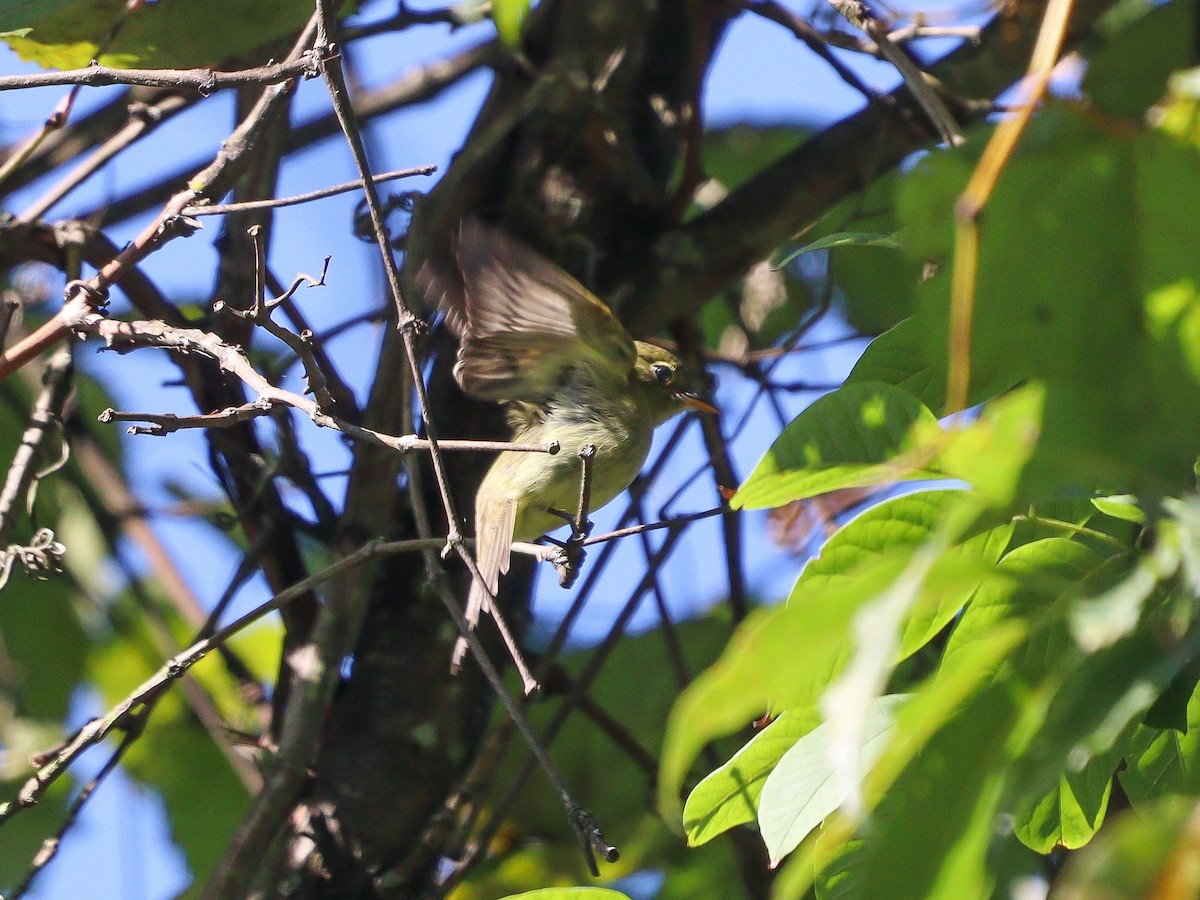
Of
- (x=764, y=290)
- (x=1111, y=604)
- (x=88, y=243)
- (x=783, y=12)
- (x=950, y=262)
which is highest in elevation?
(x=88, y=243)

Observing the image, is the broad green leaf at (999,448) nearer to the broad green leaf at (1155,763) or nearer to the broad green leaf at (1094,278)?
the broad green leaf at (1094,278)

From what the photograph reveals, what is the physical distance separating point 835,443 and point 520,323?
4.15 ft

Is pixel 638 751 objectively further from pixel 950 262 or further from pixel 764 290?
pixel 950 262

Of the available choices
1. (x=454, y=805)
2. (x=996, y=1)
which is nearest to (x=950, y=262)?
(x=454, y=805)

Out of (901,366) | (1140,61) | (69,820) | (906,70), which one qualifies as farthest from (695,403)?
(1140,61)

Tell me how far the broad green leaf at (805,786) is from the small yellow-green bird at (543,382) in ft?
3.18

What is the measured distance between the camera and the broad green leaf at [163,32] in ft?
6.90

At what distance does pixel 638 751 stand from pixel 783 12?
4.91ft

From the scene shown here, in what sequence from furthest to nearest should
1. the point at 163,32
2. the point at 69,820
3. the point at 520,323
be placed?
the point at 520,323 < the point at 163,32 < the point at 69,820

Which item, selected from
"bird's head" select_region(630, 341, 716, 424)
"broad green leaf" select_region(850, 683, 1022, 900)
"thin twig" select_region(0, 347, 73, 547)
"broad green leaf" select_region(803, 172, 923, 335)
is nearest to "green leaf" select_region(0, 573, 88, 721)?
"thin twig" select_region(0, 347, 73, 547)

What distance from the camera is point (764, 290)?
335cm

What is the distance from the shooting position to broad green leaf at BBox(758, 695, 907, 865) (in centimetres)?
128

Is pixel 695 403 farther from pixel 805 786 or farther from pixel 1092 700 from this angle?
pixel 1092 700

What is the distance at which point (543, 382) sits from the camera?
2725mm
